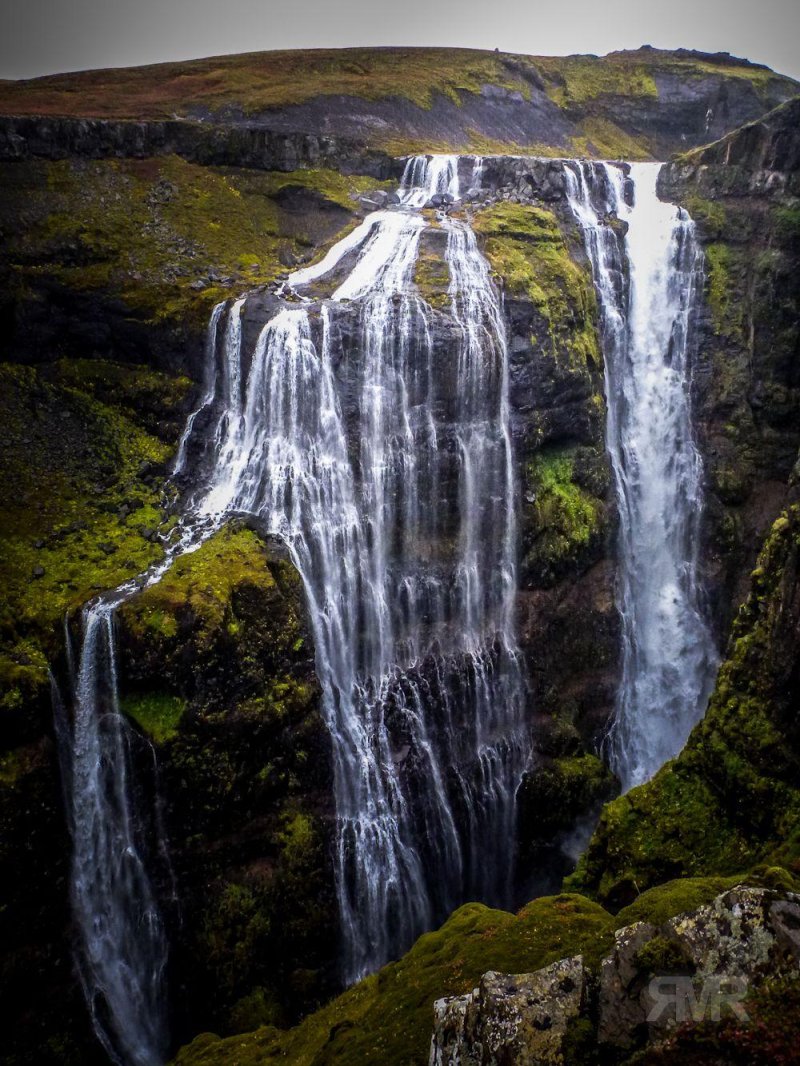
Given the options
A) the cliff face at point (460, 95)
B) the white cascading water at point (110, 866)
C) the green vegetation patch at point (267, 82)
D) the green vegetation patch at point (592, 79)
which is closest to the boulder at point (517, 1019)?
the white cascading water at point (110, 866)

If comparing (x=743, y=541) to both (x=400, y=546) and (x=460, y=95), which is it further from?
(x=460, y=95)

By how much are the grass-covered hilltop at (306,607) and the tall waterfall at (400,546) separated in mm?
650

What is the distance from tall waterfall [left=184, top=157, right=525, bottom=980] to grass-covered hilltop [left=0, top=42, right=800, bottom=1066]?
0.65 m

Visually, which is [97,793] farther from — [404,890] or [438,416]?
[438,416]

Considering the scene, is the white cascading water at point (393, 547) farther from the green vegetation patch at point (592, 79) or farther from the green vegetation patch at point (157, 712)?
the green vegetation patch at point (592, 79)

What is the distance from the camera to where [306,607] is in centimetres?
1755

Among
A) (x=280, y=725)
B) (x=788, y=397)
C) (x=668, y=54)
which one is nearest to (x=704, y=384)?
(x=788, y=397)

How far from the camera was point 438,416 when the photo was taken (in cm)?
1977

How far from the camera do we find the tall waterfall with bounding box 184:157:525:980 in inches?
695

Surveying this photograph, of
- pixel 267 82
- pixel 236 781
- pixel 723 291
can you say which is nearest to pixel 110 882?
pixel 236 781

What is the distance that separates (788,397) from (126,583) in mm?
21069

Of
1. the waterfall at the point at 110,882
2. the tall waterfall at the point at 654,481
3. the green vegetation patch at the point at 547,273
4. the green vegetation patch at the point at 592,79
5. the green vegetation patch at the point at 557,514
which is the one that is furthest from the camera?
the green vegetation patch at the point at 592,79

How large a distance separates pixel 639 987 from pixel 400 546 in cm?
1374

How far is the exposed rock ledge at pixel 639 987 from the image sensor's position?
6.11 metres
